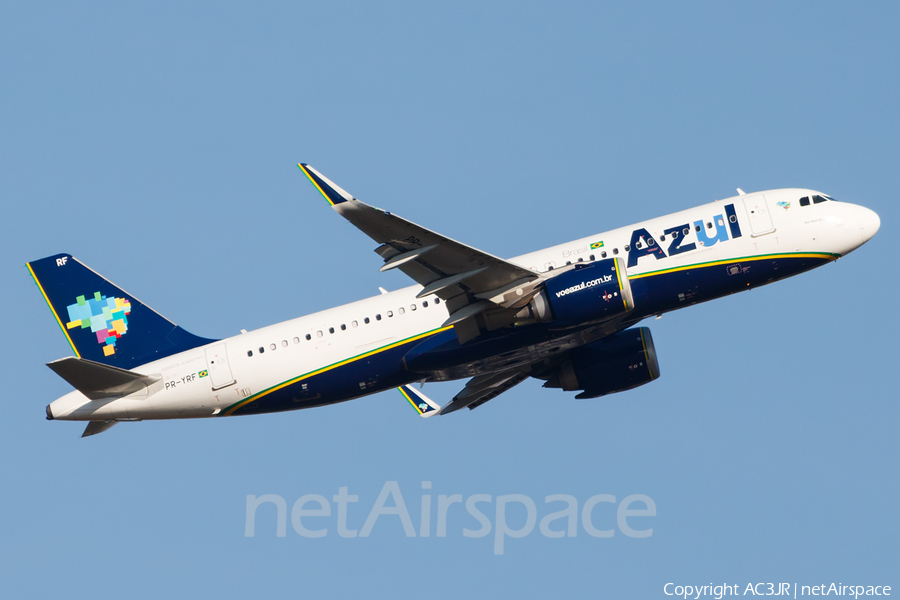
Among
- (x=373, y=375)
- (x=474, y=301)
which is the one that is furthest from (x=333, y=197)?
(x=373, y=375)

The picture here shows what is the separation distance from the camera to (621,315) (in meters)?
35.6

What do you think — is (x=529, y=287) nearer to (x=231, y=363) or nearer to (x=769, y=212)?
(x=769, y=212)

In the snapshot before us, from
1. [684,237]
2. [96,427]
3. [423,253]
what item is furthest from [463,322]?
[96,427]

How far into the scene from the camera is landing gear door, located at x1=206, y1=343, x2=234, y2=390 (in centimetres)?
3947

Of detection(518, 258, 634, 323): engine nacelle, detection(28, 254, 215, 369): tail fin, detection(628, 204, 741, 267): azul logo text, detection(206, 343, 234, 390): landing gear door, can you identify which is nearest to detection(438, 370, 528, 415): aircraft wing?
detection(518, 258, 634, 323): engine nacelle

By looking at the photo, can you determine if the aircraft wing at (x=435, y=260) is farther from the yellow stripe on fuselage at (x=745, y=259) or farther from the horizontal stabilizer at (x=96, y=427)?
the horizontal stabilizer at (x=96, y=427)

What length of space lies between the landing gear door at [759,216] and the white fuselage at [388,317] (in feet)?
0.13

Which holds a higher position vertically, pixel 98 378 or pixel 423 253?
pixel 423 253

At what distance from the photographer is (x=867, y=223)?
37688 millimetres

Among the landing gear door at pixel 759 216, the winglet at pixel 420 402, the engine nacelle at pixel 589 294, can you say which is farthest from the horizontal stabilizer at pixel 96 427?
the landing gear door at pixel 759 216

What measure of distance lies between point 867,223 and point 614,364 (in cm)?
1175

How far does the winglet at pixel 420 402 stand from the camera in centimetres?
4494

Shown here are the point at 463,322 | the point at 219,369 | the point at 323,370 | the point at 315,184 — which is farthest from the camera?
the point at 219,369

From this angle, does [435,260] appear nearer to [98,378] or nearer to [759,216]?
[759,216]
